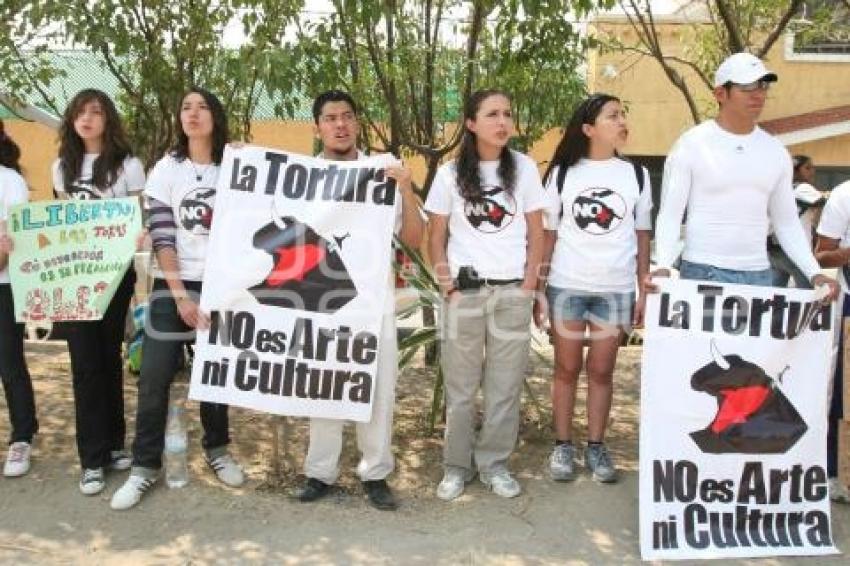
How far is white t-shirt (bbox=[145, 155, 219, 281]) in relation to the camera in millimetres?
4008

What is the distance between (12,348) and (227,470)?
1.15 metres

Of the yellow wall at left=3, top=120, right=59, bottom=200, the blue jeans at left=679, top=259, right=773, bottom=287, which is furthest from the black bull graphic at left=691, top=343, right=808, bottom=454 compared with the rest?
the yellow wall at left=3, top=120, right=59, bottom=200

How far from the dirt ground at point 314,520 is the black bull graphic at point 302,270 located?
2.58 feet

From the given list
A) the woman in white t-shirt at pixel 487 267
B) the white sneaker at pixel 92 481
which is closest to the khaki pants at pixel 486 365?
the woman in white t-shirt at pixel 487 267

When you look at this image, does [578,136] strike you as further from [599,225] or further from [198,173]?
[198,173]

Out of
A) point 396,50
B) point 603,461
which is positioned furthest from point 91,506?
point 396,50

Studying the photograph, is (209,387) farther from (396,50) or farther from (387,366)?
(396,50)

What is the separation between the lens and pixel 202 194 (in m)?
4.03

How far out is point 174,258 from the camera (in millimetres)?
4016

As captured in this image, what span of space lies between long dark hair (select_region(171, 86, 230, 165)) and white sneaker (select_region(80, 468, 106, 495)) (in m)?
1.47

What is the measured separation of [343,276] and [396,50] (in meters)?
2.14

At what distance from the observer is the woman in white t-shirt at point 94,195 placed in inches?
161

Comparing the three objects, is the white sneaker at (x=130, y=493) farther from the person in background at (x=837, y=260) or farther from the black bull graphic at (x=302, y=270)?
the person in background at (x=837, y=260)

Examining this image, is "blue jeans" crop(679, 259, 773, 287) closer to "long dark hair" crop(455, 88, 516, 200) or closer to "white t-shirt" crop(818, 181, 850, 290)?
"white t-shirt" crop(818, 181, 850, 290)
